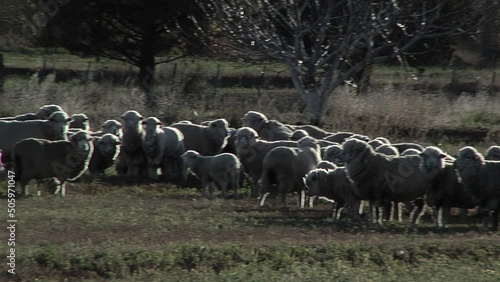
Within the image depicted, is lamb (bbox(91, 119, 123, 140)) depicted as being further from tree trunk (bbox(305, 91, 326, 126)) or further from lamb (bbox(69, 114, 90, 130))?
tree trunk (bbox(305, 91, 326, 126))

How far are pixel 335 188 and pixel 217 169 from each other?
2967 mm

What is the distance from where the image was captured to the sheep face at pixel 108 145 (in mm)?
20656

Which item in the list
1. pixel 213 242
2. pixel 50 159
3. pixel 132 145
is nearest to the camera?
pixel 213 242

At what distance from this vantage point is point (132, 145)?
21.6 metres

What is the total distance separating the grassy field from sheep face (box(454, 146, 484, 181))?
2.60 feet

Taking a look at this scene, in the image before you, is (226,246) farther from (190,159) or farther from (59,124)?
(59,124)

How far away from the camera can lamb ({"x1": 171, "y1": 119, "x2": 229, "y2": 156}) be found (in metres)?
22.1

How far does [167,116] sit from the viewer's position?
27781 mm

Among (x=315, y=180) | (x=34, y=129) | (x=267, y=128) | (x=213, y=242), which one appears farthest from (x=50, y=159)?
(x=267, y=128)

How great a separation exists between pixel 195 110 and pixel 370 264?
15781 millimetres

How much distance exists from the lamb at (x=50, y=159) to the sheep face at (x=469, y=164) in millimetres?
6324

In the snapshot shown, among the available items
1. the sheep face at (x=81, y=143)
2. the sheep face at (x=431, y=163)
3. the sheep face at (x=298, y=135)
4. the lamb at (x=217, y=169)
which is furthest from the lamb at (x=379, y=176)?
the sheep face at (x=298, y=135)

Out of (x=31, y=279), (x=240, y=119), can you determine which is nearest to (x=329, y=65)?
(x=240, y=119)

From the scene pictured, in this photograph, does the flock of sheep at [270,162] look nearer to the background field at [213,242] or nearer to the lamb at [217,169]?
the lamb at [217,169]
